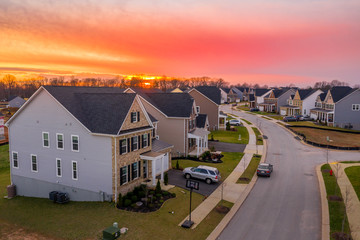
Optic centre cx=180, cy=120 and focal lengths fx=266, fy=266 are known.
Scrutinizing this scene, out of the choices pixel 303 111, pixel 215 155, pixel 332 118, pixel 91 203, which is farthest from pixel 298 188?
pixel 303 111

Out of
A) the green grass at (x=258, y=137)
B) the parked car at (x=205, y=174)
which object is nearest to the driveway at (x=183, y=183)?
the parked car at (x=205, y=174)

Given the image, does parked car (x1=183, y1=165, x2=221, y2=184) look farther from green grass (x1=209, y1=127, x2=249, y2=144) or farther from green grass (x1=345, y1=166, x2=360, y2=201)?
green grass (x1=209, y1=127, x2=249, y2=144)

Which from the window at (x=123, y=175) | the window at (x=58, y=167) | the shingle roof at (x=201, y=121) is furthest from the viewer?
the shingle roof at (x=201, y=121)

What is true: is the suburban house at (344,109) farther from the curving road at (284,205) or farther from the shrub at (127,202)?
the shrub at (127,202)

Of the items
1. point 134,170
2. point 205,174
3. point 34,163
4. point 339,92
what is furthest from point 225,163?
point 339,92

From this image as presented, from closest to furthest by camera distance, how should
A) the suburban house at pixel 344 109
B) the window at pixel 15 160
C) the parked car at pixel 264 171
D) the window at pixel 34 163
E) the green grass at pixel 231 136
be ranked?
the window at pixel 34 163, the window at pixel 15 160, the parked car at pixel 264 171, the green grass at pixel 231 136, the suburban house at pixel 344 109

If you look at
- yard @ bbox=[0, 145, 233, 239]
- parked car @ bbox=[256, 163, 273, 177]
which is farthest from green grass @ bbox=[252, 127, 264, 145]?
yard @ bbox=[0, 145, 233, 239]
